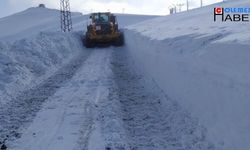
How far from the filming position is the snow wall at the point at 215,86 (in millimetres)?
4609

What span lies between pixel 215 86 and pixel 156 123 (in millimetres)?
1399

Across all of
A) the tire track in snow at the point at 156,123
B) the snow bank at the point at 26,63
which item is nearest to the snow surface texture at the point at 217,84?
the tire track in snow at the point at 156,123

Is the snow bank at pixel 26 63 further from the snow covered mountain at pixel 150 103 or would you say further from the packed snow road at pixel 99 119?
the packed snow road at pixel 99 119

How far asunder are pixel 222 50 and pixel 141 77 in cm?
577

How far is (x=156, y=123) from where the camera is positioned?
6547 millimetres

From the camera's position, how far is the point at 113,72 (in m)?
12.5

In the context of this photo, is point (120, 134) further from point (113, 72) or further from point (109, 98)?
point (113, 72)

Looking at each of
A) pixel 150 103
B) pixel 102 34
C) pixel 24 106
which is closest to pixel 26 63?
pixel 24 106

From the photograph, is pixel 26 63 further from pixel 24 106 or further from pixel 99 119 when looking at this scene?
pixel 99 119

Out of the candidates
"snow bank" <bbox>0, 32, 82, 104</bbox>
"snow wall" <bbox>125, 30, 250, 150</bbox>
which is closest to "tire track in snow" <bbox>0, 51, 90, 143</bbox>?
"snow bank" <bbox>0, 32, 82, 104</bbox>

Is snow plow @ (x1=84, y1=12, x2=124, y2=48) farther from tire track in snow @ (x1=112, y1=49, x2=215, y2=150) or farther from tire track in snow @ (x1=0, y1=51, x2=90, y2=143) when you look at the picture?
tire track in snow @ (x1=112, y1=49, x2=215, y2=150)

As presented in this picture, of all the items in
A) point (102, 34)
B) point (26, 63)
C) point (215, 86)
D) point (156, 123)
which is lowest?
point (156, 123)

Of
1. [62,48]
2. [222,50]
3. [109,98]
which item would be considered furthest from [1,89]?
[62,48]

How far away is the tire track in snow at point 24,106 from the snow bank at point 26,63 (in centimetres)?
34
